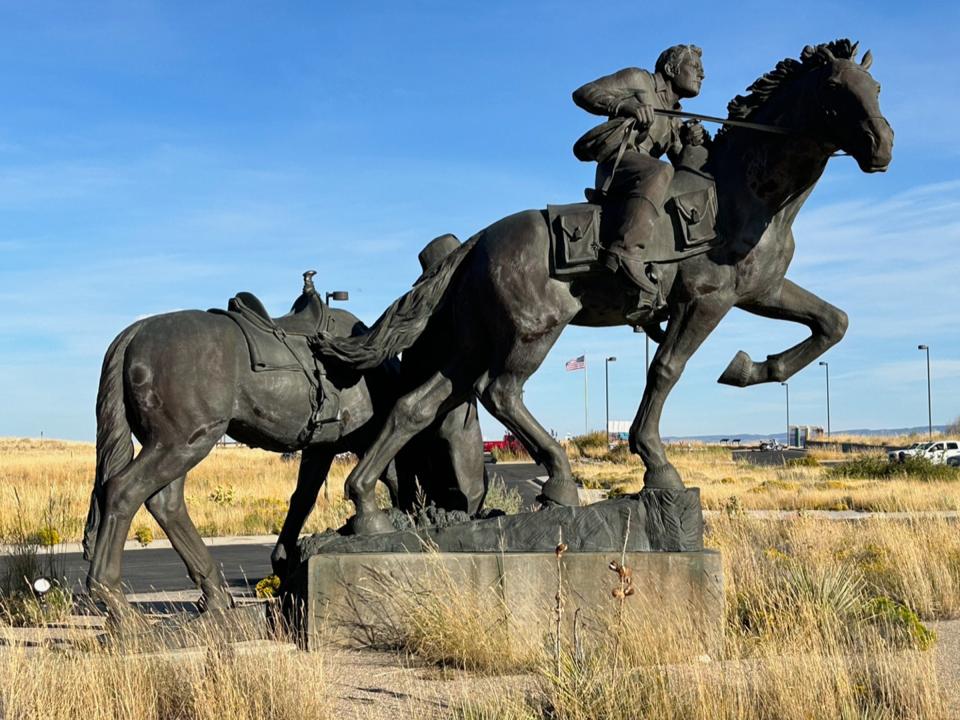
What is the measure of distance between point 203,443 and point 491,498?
894cm

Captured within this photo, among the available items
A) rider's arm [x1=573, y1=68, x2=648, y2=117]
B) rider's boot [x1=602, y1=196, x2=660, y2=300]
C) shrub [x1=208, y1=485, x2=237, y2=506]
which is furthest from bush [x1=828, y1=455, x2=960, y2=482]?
rider's boot [x1=602, y1=196, x2=660, y2=300]

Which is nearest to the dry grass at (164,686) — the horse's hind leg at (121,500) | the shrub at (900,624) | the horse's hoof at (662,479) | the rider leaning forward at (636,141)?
the horse's hind leg at (121,500)

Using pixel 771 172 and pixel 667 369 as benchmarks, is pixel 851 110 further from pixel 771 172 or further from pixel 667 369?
pixel 667 369

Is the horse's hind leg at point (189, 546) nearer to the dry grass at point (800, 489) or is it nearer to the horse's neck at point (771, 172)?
the horse's neck at point (771, 172)

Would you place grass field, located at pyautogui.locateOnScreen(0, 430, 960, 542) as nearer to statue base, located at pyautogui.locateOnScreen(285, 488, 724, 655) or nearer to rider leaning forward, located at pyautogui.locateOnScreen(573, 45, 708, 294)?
statue base, located at pyautogui.locateOnScreen(285, 488, 724, 655)

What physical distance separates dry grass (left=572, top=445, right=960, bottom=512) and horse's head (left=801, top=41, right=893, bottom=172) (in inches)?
446

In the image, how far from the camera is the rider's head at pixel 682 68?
7344 millimetres

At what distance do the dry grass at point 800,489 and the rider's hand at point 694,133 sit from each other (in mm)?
10754

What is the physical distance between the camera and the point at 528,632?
251 inches

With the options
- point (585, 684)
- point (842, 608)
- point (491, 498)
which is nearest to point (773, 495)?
point (491, 498)

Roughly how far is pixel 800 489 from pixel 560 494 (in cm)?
1974

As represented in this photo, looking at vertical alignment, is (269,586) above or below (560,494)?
below

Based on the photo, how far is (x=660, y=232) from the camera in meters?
6.79

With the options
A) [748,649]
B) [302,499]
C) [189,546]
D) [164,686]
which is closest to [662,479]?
[748,649]
